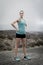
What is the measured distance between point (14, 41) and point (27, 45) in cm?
Answer: 13

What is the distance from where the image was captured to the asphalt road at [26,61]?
4.40 ft

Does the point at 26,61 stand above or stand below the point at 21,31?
below

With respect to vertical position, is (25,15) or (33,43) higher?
(25,15)

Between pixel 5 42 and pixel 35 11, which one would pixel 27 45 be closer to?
pixel 5 42

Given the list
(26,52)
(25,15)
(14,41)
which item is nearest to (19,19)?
(25,15)

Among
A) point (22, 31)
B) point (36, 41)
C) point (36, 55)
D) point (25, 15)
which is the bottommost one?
point (36, 55)

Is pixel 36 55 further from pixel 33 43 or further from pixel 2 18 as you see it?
pixel 2 18

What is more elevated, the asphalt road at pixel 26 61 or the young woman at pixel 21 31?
the young woman at pixel 21 31

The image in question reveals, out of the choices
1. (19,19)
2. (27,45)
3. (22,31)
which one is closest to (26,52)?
(27,45)

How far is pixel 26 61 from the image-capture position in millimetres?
1372

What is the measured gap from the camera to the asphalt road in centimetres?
134

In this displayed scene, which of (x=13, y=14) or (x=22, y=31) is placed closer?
(x=22, y=31)

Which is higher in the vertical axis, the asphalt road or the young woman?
the young woman

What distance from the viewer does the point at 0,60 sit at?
1359mm
